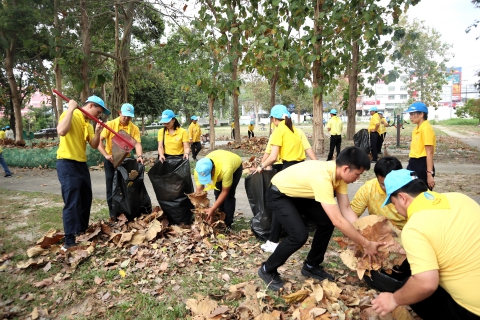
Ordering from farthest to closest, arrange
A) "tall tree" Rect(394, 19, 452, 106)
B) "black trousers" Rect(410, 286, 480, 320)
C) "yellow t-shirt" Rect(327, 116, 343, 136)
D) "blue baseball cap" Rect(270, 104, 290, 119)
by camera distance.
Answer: "tall tree" Rect(394, 19, 452, 106) < "yellow t-shirt" Rect(327, 116, 343, 136) < "blue baseball cap" Rect(270, 104, 290, 119) < "black trousers" Rect(410, 286, 480, 320)

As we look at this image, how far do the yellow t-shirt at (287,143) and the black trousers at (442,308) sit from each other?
235 cm

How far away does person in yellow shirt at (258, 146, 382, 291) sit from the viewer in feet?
7.50

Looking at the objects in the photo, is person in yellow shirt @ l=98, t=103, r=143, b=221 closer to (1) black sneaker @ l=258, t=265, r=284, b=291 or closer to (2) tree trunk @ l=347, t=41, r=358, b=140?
(1) black sneaker @ l=258, t=265, r=284, b=291

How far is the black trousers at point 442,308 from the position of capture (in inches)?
68.2

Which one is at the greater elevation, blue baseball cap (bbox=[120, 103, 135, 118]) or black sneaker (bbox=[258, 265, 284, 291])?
blue baseball cap (bbox=[120, 103, 135, 118])

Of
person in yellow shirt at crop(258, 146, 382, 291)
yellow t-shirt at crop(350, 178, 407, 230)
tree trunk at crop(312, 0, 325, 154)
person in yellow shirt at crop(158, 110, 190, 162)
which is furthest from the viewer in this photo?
tree trunk at crop(312, 0, 325, 154)

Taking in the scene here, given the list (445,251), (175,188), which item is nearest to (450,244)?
(445,251)

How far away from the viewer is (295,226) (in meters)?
2.67

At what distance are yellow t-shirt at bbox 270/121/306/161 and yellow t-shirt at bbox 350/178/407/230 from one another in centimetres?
126

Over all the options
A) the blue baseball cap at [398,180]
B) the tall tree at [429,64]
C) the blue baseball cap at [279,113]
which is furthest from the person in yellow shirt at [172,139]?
the tall tree at [429,64]

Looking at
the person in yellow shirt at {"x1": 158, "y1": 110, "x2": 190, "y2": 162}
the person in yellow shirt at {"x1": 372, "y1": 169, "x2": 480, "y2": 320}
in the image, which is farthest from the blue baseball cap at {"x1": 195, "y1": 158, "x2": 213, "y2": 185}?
the person in yellow shirt at {"x1": 372, "y1": 169, "x2": 480, "y2": 320}

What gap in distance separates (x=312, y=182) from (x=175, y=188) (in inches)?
77.1

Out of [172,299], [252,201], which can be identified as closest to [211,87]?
[252,201]

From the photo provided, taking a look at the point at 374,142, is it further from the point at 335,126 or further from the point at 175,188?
the point at 175,188
